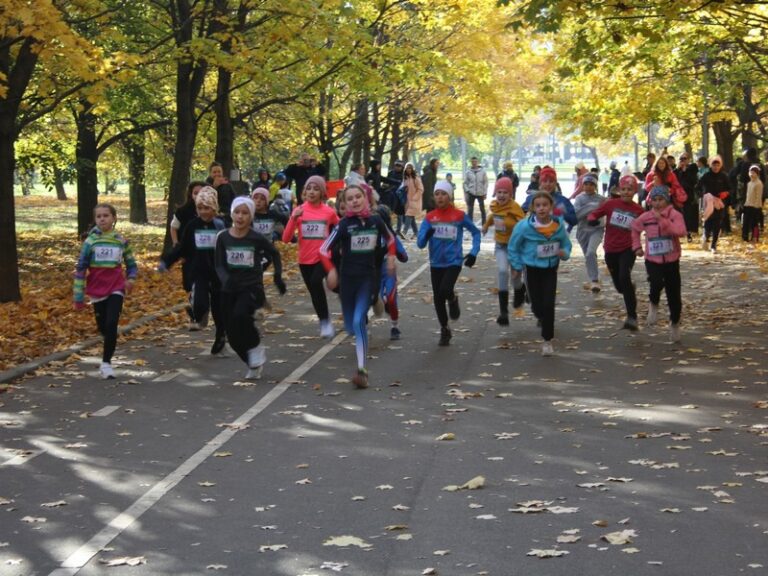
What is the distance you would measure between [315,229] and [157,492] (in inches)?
286

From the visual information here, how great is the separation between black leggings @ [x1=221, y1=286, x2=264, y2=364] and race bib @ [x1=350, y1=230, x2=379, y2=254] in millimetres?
968

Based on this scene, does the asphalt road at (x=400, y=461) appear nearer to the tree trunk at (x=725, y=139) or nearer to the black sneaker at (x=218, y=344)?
the black sneaker at (x=218, y=344)

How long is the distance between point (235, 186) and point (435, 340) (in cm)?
1392

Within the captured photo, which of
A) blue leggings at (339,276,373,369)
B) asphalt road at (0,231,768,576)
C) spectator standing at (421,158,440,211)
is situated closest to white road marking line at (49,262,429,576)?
asphalt road at (0,231,768,576)

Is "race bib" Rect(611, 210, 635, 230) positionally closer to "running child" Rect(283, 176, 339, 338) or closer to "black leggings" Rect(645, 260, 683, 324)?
"black leggings" Rect(645, 260, 683, 324)

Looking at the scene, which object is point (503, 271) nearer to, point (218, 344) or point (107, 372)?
point (218, 344)

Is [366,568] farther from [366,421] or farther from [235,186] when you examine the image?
[235,186]

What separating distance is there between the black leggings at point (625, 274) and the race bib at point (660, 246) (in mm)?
913

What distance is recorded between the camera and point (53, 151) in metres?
27.9

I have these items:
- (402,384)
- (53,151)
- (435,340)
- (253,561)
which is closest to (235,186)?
(53,151)

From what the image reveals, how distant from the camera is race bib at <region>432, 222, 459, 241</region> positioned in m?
14.8

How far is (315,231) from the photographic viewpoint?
15.1 metres

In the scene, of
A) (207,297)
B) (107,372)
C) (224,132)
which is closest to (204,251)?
(207,297)

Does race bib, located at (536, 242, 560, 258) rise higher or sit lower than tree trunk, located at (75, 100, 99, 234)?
lower
